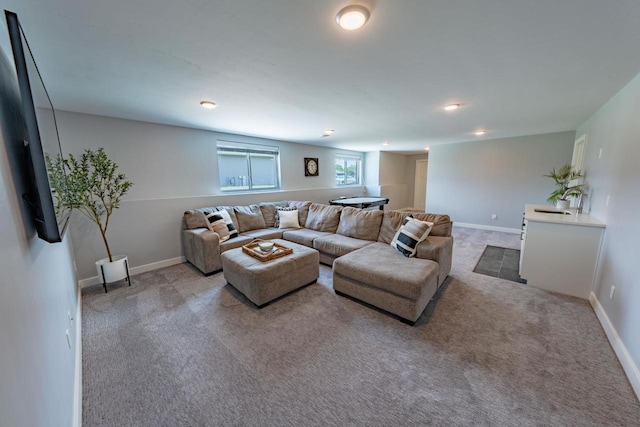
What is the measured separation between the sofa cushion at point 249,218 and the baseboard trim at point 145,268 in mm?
1027

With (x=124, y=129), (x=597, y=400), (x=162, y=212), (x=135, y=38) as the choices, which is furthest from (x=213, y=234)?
(x=597, y=400)

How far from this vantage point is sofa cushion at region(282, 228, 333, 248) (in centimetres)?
363

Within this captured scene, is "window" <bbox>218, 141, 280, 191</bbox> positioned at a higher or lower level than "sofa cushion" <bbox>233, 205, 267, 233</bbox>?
higher

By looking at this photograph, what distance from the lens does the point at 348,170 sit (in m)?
7.79

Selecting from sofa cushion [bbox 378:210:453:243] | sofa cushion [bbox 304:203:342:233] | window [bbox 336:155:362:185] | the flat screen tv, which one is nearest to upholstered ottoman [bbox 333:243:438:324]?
sofa cushion [bbox 378:210:453:243]

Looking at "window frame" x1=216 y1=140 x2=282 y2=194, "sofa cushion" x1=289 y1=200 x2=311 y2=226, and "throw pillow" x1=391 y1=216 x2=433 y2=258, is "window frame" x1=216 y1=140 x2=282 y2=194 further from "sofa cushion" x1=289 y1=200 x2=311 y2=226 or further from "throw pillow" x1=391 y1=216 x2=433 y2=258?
"throw pillow" x1=391 y1=216 x2=433 y2=258

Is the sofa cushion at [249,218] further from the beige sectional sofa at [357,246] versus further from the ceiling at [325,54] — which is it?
the ceiling at [325,54]

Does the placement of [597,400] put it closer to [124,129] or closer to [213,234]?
[213,234]

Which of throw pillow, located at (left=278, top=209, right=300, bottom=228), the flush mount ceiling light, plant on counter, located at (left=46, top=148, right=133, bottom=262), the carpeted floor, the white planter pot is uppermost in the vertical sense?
the flush mount ceiling light

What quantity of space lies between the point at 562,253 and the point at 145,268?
522cm

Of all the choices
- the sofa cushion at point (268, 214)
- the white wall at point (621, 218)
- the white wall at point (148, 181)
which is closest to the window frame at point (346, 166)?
the sofa cushion at point (268, 214)

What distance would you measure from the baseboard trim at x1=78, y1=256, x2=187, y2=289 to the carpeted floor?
0.39m

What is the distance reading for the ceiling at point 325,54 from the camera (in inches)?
47.8

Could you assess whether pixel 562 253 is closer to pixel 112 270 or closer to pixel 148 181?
pixel 112 270
